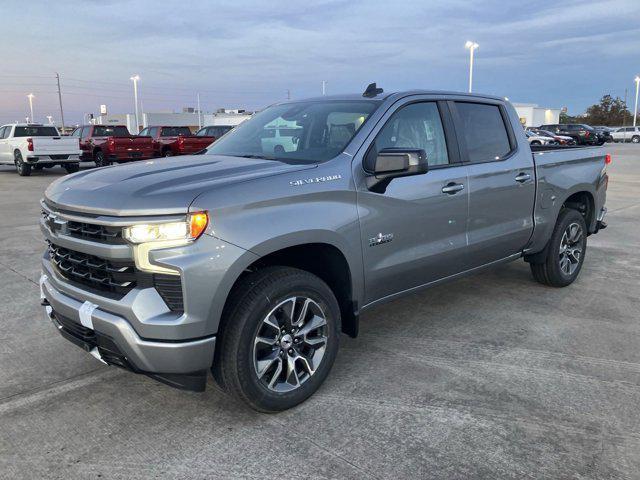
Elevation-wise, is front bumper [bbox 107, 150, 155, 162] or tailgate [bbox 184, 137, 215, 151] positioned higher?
tailgate [bbox 184, 137, 215, 151]

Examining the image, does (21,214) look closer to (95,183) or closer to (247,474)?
(95,183)

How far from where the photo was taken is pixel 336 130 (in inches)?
152

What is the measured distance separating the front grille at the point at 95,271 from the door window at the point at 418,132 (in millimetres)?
1805

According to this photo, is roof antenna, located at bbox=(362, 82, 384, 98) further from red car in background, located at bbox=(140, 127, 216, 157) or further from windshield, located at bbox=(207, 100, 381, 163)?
red car in background, located at bbox=(140, 127, 216, 157)

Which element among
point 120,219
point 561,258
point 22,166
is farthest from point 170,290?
point 22,166

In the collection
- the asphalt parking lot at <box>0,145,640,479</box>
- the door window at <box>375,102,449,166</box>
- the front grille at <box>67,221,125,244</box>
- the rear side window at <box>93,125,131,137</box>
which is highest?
the rear side window at <box>93,125,131,137</box>

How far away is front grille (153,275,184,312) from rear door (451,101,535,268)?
248 centimetres

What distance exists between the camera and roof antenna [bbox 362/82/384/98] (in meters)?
4.16

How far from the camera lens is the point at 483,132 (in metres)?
4.70

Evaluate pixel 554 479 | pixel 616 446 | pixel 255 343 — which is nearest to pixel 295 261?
pixel 255 343

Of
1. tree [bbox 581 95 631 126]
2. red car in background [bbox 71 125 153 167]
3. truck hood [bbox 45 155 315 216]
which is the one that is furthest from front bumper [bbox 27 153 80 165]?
tree [bbox 581 95 631 126]

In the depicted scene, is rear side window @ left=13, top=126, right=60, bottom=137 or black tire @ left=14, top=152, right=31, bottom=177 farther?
rear side window @ left=13, top=126, right=60, bottom=137

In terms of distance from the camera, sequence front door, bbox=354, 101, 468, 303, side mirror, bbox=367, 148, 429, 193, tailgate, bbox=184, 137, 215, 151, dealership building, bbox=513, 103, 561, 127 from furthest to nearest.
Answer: dealership building, bbox=513, 103, 561, 127, tailgate, bbox=184, 137, 215, 151, front door, bbox=354, 101, 468, 303, side mirror, bbox=367, 148, 429, 193

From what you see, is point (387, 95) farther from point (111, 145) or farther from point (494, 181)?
point (111, 145)
